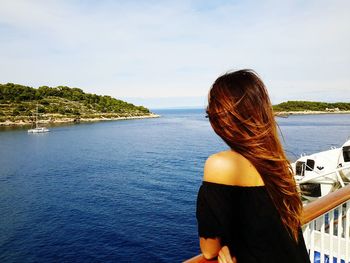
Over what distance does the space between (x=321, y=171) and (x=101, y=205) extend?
1689 centimetres

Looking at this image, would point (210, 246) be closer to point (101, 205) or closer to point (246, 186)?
point (246, 186)

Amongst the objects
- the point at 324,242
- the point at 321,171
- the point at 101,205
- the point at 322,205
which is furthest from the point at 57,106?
the point at 322,205

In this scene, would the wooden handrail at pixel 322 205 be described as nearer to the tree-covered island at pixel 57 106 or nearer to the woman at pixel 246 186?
the woman at pixel 246 186

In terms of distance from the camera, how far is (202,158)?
43688 millimetres

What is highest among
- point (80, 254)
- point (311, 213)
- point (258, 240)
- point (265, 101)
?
point (265, 101)

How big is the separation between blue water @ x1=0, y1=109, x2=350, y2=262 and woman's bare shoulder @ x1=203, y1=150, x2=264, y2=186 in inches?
654

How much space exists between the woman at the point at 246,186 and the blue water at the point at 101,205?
16.5 metres

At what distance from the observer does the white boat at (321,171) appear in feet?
61.1

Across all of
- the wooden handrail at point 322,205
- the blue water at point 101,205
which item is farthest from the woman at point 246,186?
the blue water at point 101,205

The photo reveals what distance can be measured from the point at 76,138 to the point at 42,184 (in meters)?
40.2

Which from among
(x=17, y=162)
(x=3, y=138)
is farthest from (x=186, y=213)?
(x=3, y=138)

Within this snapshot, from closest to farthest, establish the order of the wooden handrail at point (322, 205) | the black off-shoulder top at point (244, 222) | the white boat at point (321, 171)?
the black off-shoulder top at point (244, 222)
the wooden handrail at point (322, 205)
the white boat at point (321, 171)

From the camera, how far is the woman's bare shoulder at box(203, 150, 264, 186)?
1.13 meters

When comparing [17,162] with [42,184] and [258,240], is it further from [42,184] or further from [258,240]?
[258,240]
